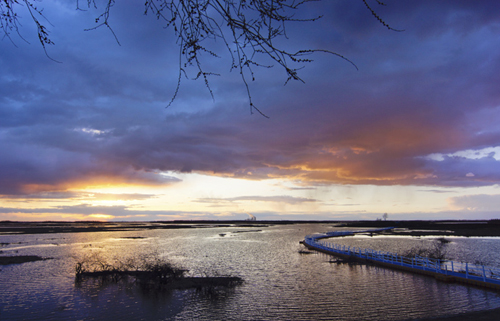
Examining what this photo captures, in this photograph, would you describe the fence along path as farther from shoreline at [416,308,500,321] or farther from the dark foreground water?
shoreline at [416,308,500,321]

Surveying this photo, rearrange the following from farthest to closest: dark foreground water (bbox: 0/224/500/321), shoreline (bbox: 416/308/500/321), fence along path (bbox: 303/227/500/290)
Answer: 1. fence along path (bbox: 303/227/500/290)
2. dark foreground water (bbox: 0/224/500/321)
3. shoreline (bbox: 416/308/500/321)

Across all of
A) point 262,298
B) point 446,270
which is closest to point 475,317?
point 262,298

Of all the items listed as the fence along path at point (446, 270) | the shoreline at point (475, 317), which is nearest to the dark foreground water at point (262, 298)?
the fence along path at point (446, 270)

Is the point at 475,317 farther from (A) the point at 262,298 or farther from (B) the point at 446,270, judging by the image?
(B) the point at 446,270

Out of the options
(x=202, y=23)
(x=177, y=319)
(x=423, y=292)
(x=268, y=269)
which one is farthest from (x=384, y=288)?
(x=202, y=23)

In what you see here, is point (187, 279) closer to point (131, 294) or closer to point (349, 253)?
point (131, 294)

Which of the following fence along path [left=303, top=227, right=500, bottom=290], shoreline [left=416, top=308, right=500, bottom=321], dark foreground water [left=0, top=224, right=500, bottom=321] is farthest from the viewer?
fence along path [left=303, top=227, right=500, bottom=290]

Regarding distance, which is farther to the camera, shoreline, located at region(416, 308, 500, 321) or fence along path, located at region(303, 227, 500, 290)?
fence along path, located at region(303, 227, 500, 290)

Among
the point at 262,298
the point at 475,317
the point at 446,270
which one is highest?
the point at 475,317

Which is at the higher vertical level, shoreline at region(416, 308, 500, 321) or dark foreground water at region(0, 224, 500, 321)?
shoreline at region(416, 308, 500, 321)

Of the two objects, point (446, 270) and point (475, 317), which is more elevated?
point (475, 317)

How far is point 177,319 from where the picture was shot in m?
17.1

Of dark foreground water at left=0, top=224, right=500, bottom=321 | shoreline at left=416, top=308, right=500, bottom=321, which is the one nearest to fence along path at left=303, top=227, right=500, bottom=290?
dark foreground water at left=0, top=224, right=500, bottom=321

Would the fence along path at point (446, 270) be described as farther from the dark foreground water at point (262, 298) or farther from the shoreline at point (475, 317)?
the shoreline at point (475, 317)
